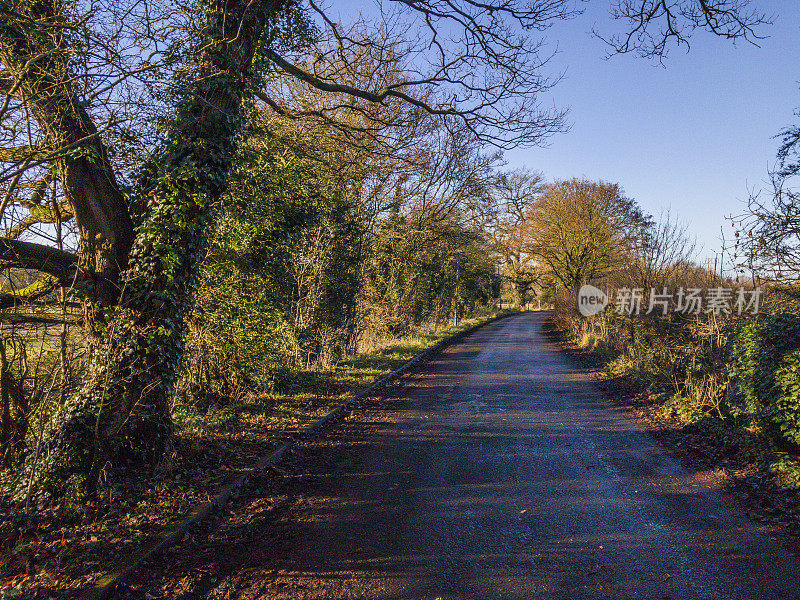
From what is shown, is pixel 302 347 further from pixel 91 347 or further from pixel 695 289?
pixel 695 289

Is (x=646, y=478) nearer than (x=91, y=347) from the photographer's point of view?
No

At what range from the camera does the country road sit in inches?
136

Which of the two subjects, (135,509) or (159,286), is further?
(159,286)

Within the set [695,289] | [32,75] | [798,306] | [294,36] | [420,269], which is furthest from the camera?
[420,269]

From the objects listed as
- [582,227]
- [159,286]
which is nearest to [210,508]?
[159,286]

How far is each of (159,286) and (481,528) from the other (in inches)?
165

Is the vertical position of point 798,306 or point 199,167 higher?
point 199,167

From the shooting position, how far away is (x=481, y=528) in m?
4.32

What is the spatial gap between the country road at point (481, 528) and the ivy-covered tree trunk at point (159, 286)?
1473 mm

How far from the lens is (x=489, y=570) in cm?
362

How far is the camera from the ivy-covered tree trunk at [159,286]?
460cm

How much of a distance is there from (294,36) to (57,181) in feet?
16.0

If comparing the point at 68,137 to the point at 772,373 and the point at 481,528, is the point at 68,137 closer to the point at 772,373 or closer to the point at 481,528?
the point at 481,528

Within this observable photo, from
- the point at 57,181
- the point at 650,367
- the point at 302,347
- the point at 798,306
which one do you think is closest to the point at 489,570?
the point at 57,181
